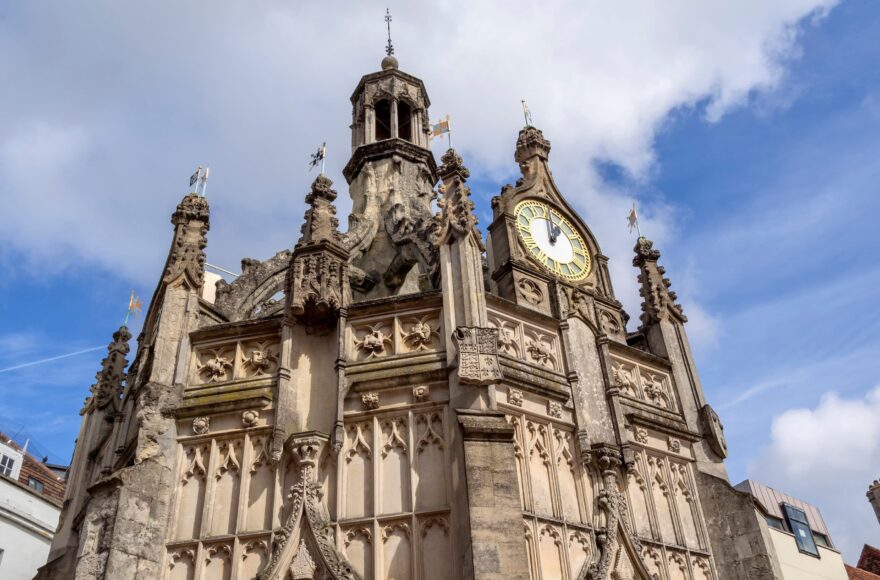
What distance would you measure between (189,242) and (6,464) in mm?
16521

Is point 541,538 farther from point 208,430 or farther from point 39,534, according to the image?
point 39,534

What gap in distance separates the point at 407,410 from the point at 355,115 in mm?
14704

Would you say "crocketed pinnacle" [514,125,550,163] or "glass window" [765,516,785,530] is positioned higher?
"crocketed pinnacle" [514,125,550,163]

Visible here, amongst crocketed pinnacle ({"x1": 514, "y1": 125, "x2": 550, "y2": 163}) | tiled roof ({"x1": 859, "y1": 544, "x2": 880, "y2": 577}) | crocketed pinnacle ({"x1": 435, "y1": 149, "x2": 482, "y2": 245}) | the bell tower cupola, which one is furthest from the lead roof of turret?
tiled roof ({"x1": 859, "y1": 544, "x2": 880, "y2": 577})

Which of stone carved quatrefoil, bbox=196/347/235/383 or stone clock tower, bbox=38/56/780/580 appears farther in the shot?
stone carved quatrefoil, bbox=196/347/235/383

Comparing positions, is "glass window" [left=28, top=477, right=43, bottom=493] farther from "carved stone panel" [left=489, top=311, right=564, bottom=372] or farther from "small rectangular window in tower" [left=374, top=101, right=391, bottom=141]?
"carved stone panel" [left=489, top=311, right=564, bottom=372]

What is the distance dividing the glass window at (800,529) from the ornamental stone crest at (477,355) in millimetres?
16352

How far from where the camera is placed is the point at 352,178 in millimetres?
24797

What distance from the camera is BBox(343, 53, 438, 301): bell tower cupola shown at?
2000 centimetres

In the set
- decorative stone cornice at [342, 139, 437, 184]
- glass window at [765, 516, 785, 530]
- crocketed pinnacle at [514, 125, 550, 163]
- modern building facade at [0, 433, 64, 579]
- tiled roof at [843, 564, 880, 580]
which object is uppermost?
decorative stone cornice at [342, 139, 437, 184]

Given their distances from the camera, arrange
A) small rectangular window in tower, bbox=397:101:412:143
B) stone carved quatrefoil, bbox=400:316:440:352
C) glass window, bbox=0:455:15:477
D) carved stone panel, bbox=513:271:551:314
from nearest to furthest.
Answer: stone carved quatrefoil, bbox=400:316:440:352 < carved stone panel, bbox=513:271:551:314 < small rectangular window in tower, bbox=397:101:412:143 < glass window, bbox=0:455:15:477

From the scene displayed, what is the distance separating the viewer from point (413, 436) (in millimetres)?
13469

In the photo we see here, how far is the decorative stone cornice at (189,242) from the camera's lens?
16.3 meters

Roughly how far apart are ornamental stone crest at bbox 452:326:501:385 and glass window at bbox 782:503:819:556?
16352 mm
